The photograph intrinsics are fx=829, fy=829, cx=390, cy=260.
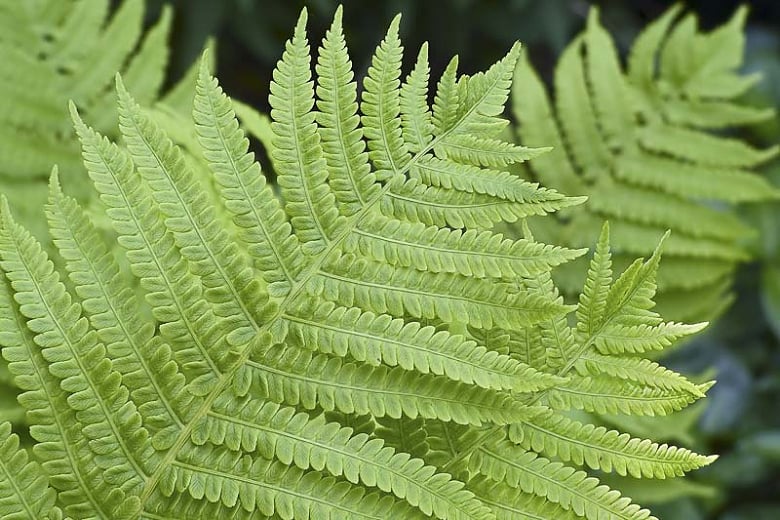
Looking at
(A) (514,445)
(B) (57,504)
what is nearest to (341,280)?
(A) (514,445)

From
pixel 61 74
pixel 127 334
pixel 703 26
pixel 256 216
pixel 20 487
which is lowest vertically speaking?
pixel 20 487

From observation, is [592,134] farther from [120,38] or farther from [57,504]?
[57,504]

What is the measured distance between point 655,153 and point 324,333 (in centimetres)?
91

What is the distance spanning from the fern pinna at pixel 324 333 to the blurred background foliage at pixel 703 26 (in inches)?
42.4

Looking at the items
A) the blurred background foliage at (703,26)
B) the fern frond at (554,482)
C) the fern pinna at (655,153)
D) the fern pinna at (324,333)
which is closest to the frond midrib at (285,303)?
the fern pinna at (324,333)

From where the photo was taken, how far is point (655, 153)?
136cm

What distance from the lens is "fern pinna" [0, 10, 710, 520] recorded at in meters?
0.61

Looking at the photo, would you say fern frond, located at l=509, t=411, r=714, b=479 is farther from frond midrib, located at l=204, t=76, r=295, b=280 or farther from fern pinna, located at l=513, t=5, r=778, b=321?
fern pinna, located at l=513, t=5, r=778, b=321

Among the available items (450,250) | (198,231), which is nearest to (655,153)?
(450,250)

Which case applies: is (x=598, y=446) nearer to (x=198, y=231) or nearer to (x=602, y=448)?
(x=602, y=448)

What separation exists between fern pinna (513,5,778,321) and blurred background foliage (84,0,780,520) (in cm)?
58

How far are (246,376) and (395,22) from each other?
0.98 ft

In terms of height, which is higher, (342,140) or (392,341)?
(342,140)

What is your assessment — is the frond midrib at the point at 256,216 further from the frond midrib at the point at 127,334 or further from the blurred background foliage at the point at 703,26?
the blurred background foliage at the point at 703,26
